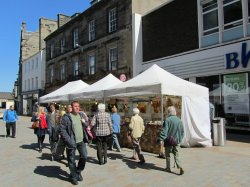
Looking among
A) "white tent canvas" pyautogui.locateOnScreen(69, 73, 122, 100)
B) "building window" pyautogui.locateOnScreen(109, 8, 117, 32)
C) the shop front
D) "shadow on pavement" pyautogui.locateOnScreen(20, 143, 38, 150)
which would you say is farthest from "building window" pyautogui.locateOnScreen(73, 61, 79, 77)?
"shadow on pavement" pyautogui.locateOnScreen(20, 143, 38, 150)

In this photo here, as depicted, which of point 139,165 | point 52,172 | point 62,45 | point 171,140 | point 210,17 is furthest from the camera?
point 62,45

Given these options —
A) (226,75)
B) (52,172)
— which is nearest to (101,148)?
(52,172)

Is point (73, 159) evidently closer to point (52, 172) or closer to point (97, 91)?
point (52, 172)

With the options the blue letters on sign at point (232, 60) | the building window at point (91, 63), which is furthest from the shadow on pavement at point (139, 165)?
the building window at point (91, 63)

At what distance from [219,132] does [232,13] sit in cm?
705

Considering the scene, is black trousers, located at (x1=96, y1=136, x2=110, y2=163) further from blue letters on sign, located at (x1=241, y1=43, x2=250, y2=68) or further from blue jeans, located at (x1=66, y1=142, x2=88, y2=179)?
blue letters on sign, located at (x1=241, y1=43, x2=250, y2=68)

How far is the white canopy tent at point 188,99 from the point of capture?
34.6 feet

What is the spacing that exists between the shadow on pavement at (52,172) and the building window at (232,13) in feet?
37.9

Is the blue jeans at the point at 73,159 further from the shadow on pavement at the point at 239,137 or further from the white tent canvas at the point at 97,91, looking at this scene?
the shadow on pavement at the point at 239,137

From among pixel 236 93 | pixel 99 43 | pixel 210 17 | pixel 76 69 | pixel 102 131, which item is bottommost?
pixel 102 131

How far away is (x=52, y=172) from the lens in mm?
7707

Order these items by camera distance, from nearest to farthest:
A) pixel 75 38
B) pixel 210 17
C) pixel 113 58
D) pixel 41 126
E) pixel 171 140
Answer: pixel 171 140, pixel 41 126, pixel 210 17, pixel 113 58, pixel 75 38

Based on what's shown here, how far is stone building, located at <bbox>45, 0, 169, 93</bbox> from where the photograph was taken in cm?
2233

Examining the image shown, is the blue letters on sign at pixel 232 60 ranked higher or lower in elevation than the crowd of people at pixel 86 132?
higher
